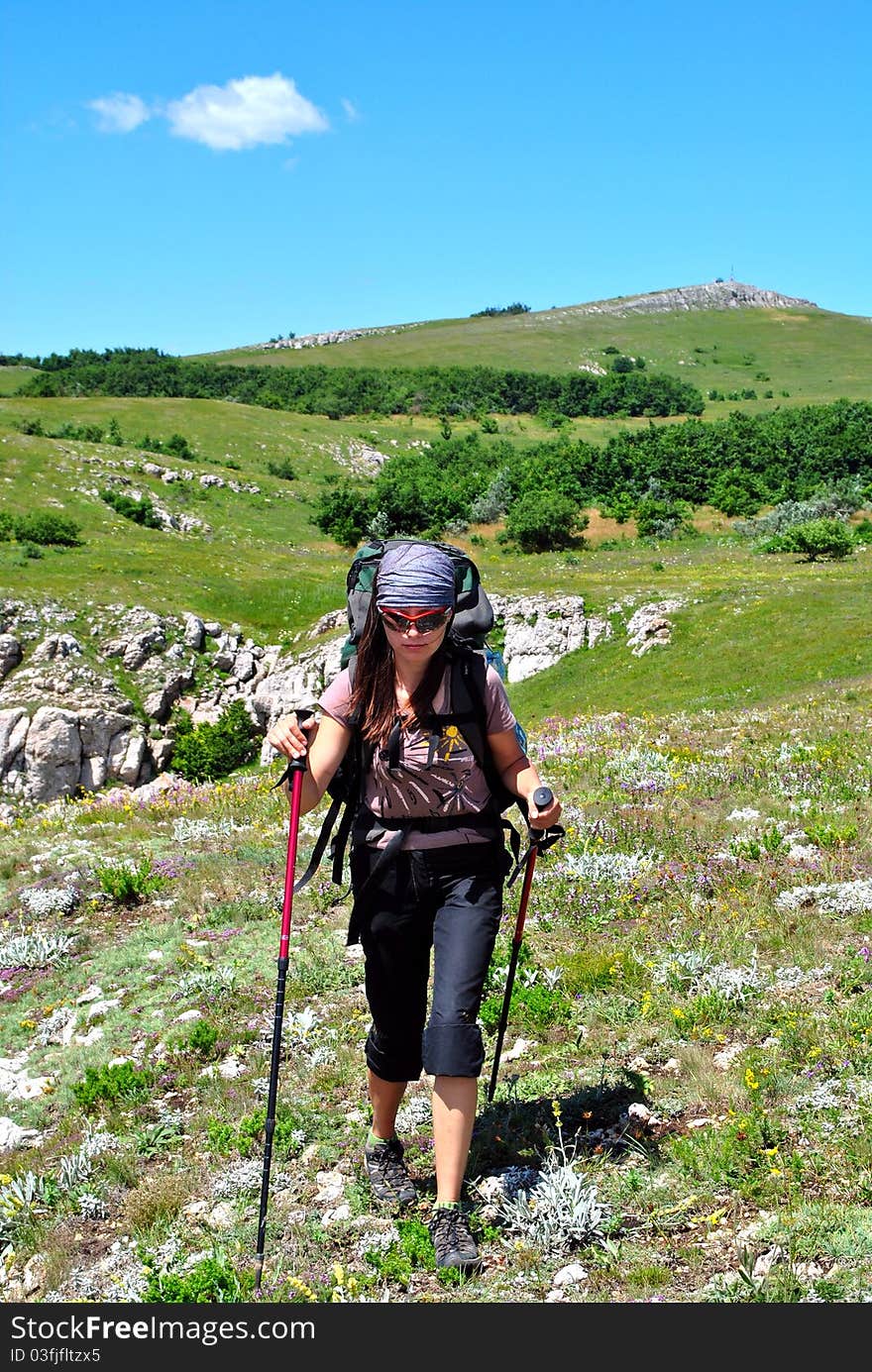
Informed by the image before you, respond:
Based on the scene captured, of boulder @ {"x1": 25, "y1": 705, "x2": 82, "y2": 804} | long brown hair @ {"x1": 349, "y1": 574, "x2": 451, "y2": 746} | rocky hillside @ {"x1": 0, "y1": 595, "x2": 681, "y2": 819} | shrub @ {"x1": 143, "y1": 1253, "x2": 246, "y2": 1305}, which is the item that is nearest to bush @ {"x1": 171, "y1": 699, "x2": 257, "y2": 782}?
rocky hillside @ {"x1": 0, "y1": 595, "x2": 681, "y2": 819}

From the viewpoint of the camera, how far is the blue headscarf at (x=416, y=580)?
15.5 feet

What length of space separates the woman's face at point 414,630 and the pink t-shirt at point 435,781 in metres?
0.20

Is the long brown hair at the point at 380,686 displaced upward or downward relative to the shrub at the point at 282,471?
downward

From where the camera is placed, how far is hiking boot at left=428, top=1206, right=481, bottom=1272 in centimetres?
448

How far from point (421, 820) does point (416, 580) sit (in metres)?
1.19

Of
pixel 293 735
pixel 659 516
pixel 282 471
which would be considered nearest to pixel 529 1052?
pixel 293 735

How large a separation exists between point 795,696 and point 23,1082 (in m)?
20.8

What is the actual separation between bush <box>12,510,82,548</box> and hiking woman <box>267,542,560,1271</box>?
54055 millimetres

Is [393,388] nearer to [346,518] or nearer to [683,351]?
[683,351]

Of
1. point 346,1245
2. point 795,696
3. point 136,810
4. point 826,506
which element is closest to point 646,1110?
point 346,1245

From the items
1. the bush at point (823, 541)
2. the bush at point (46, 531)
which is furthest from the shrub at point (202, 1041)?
the bush at point (46, 531)

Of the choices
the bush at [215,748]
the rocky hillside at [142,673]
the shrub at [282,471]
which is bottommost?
the bush at [215,748]

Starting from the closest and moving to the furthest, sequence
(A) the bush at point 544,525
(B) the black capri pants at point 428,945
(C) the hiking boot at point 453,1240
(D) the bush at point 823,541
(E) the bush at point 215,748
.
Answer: (C) the hiking boot at point 453,1240
(B) the black capri pants at point 428,945
(E) the bush at point 215,748
(D) the bush at point 823,541
(A) the bush at point 544,525

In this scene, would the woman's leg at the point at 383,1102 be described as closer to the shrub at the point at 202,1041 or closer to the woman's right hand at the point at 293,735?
the woman's right hand at the point at 293,735
